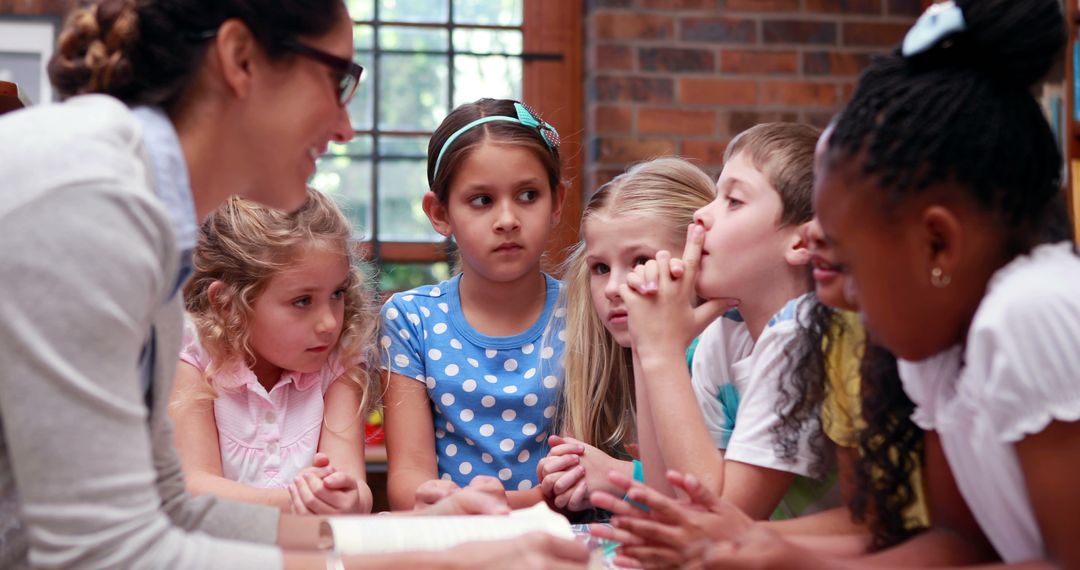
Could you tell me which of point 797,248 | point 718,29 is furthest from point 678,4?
point 797,248

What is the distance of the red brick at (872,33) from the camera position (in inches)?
126

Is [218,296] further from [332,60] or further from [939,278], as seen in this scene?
[939,278]

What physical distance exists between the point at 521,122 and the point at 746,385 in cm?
67

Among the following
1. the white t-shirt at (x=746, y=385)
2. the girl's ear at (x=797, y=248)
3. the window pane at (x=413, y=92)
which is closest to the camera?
the white t-shirt at (x=746, y=385)

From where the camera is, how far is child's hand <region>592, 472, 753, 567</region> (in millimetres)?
956

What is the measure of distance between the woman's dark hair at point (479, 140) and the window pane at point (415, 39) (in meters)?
1.40

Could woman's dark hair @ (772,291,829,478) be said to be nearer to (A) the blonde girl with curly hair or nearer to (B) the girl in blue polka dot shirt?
(B) the girl in blue polka dot shirt

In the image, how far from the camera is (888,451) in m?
1.05

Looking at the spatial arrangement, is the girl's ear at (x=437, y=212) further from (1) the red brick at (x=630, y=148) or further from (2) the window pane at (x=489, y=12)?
(2) the window pane at (x=489, y=12)

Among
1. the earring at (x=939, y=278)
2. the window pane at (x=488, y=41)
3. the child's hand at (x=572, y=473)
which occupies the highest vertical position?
the window pane at (x=488, y=41)

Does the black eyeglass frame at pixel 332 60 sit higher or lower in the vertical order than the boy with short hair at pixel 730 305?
higher

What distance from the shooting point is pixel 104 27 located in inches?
37.7

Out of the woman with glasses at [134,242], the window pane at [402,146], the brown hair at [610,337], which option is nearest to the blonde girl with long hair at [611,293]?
the brown hair at [610,337]

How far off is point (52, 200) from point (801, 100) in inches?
108
